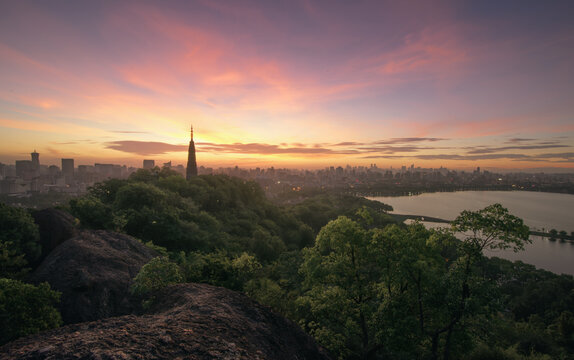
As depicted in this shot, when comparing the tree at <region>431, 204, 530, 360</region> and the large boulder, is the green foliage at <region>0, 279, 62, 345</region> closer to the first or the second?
the large boulder

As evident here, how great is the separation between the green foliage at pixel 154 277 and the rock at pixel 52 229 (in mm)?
5001

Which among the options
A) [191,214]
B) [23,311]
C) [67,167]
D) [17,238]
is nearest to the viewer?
[23,311]

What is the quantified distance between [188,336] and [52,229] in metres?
8.50

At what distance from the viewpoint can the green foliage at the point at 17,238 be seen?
257 inches

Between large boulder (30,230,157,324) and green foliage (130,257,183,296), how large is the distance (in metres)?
1.01

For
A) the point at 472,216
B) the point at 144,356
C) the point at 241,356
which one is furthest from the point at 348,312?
the point at 144,356

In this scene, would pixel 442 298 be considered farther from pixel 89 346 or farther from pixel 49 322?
pixel 49 322

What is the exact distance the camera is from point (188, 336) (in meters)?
2.93

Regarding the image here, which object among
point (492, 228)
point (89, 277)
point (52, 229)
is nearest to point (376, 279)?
point (492, 228)

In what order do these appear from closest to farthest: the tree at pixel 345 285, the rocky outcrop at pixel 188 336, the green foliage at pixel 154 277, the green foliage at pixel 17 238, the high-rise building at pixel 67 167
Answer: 1. the rocky outcrop at pixel 188 336
2. the green foliage at pixel 154 277
3. the green foliage at pixel 17 238
4. the tree at pixel 345 285
5. the high-rise building at pixel 67 167

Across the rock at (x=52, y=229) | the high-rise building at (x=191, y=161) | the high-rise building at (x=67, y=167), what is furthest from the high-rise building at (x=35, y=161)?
the rock at (x=52, y=229)

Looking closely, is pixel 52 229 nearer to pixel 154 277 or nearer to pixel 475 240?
pixel 154 277

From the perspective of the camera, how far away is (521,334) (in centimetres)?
1375

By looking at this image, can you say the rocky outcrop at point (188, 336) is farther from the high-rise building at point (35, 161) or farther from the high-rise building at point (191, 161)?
the high-rise building at point (35, 161)
